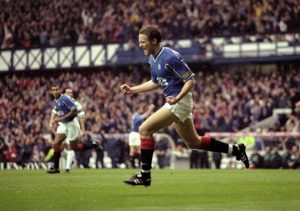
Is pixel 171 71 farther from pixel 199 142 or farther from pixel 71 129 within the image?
→ pixel 71 129

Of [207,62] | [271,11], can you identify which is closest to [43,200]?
[271,11]

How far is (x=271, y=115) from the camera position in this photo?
30.7 m

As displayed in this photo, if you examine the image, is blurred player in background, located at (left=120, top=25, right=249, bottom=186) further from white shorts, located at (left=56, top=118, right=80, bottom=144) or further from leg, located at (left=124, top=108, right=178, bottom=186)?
white shorts, located at (left=56, top=118, right=80, bottom=144)

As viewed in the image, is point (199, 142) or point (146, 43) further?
point (199, 142)

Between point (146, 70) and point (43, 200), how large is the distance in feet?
112

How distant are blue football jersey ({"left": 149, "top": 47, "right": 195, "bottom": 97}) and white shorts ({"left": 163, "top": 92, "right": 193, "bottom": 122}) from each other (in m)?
0.16

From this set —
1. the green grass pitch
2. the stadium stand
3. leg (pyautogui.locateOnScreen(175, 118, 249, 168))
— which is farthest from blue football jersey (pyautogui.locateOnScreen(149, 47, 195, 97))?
the stadium stand

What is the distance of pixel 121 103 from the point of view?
116 feet

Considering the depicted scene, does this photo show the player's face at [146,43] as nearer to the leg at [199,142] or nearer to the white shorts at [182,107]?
the white shorts at [182,107]

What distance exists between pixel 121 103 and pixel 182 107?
24099mm

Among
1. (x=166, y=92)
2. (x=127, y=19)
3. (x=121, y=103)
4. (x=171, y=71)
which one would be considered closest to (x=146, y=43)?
(x=171, y=71)

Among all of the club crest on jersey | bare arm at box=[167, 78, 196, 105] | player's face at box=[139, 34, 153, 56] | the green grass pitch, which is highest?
player's face at box=[139, 34, 153, 56]

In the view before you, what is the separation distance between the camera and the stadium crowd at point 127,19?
36719mm

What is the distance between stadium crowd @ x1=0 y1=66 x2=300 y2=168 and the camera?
99.0 feet
